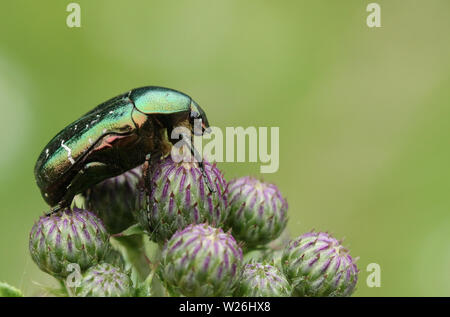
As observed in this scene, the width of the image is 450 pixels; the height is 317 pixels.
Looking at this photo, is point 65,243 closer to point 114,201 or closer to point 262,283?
point 114,201

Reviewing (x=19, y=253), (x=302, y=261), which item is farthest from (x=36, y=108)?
(x=302, y=261)

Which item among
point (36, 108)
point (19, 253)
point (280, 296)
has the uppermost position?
point (36, 108)

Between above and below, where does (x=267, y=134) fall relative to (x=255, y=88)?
below

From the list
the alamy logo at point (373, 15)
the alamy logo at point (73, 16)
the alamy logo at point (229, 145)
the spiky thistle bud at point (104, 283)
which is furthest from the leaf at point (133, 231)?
the alamy logo at point (373, 15)

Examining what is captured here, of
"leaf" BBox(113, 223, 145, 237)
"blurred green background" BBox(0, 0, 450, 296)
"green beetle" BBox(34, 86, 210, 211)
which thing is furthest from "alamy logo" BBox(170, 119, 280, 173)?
"leaf" BBox(113, 223, 145, 237)

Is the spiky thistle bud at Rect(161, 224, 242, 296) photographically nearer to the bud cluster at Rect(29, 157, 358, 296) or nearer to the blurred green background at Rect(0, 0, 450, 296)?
the bud cluster at Rect(29, 157, 358, 296)
